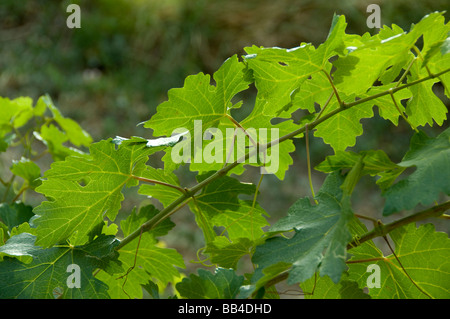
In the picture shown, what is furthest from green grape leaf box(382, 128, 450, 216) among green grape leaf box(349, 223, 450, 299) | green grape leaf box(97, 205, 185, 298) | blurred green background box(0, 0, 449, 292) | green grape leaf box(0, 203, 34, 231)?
blurred green background box(0, 0, 449, 292)

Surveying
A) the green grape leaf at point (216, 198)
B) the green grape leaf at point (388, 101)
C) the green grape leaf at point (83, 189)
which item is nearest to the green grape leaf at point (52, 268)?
the green grape leaf at point (83, 189)

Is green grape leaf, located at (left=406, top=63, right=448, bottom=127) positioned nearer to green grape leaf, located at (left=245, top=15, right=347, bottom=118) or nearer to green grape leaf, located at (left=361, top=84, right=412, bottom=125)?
green grape leaf, located at (left=361, top=84, right=412, bottom=125)

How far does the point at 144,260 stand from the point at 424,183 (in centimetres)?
41

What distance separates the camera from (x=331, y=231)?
48cm

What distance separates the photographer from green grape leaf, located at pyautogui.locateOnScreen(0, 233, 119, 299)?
582 mm

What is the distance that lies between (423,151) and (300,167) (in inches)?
118

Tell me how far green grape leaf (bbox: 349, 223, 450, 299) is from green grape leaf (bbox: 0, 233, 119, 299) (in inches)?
12.9

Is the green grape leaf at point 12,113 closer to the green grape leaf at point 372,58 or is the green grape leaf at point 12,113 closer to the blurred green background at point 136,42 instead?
the green grape leaf at point 372,58

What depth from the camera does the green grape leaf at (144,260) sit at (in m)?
0.70

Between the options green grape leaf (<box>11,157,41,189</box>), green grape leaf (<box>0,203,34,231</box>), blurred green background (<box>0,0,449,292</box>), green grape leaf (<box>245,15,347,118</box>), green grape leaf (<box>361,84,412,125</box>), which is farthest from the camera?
blurred green background (<box>0,0,449,292</box>)

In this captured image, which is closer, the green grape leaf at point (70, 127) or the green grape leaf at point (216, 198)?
the green grape leaf at point (216, 198)

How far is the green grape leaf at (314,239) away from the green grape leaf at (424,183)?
0.04 metres

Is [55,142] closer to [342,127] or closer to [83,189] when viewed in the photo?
[83,189]
